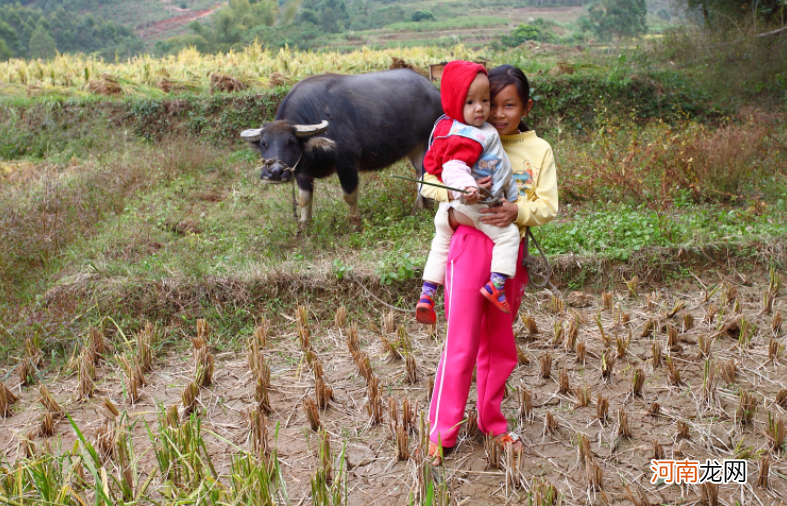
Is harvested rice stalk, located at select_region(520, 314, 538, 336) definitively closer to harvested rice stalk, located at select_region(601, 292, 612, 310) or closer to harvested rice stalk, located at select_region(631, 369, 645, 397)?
harvested rice stalk, located at select_region(601, 292, 612, 310)

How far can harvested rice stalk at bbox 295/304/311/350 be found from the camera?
356 cm

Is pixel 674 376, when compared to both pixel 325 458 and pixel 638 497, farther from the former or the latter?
pixel 325 458

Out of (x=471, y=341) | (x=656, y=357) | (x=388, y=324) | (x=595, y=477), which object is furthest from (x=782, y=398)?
(x=388, y=324)

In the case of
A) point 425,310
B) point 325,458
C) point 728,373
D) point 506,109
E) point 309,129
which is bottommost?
point 728,373

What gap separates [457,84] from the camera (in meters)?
2.04

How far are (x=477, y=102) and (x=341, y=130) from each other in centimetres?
327

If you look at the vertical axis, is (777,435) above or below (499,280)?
below

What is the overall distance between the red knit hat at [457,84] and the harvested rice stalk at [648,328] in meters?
2.07

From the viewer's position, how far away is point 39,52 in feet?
82.2

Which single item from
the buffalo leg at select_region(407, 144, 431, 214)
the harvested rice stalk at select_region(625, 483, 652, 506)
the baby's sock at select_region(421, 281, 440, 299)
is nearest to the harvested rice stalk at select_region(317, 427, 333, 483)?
the baby's sock at select_region(421, 281, 440, 299)

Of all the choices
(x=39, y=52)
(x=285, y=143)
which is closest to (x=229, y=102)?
(x=285, y=143)

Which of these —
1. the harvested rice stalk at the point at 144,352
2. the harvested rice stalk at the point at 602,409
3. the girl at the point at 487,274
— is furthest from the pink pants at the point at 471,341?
the harvested rice stalk at the point at 144,352

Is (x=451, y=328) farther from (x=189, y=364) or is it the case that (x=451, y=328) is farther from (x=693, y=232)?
(x=693, y=232)

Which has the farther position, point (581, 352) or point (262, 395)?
point (581, 352)
